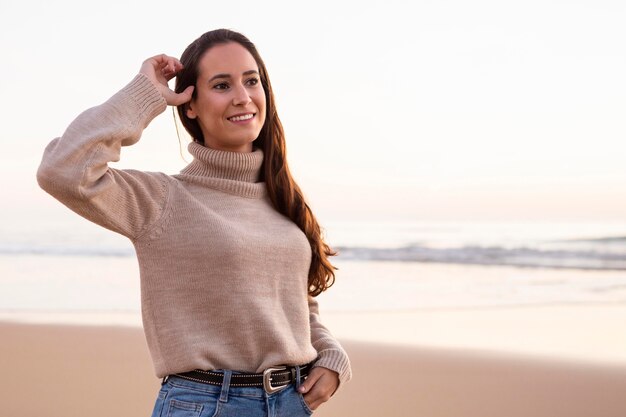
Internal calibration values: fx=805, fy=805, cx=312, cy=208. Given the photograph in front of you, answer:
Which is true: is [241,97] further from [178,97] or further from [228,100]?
[178,97]

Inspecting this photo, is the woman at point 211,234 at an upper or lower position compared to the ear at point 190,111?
lower

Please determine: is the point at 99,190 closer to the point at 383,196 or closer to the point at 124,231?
the point at 124,231

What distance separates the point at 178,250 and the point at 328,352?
0.66m

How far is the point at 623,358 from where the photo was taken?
5945mm

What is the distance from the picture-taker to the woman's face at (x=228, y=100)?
2477 mm

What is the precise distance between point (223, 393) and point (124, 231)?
518 mm

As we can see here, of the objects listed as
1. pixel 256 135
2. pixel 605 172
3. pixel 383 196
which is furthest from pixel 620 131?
pixel 256 135

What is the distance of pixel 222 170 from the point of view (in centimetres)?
252

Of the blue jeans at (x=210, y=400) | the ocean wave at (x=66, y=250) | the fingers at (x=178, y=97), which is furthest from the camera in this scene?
the ocean wave at (x=66, y=250)

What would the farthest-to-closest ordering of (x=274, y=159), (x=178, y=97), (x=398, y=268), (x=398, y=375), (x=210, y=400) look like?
(x=398, y=268) < (x=398, y=375) < (x=274, y=159) < (x=178, y=97) < (x=210, y=400)

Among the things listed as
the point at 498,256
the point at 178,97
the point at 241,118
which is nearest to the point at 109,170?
the point at 178,97

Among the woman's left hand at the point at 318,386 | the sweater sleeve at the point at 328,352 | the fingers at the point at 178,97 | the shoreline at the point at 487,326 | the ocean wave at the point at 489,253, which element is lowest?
the ocean wave at the point at 489,253

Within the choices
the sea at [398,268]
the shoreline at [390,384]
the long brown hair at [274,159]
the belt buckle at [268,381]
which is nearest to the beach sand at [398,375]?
the shoreline at [390,384]

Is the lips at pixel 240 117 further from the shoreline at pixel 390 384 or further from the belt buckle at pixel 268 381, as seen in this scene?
the shoreline at pixel 390 384
